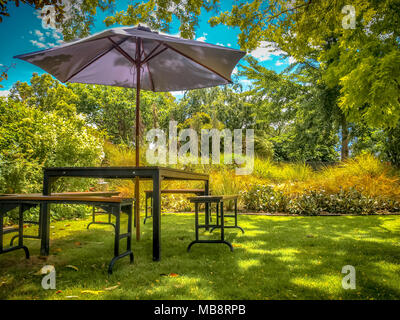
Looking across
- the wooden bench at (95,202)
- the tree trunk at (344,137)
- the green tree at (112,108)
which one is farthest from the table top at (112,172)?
the green tree at (112,108)

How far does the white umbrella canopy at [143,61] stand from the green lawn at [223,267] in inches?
82.5

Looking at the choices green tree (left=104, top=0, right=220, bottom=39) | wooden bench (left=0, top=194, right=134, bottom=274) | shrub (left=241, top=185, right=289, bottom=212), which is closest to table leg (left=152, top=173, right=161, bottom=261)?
wooden bench (left=0, top=194, right=134, bottom=274)

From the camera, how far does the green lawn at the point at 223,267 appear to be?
72.6 inches

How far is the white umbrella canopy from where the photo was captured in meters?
2.90

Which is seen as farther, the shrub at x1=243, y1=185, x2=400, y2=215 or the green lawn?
the shrub at x1=243, y1=185, x2=400, y2=215

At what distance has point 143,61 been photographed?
11.2 ft

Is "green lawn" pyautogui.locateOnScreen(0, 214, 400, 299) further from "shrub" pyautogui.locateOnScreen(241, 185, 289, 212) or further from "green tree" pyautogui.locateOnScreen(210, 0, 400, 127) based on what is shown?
"shrub" pyautogui.locateOnScreen(241, 185, 289, 212)

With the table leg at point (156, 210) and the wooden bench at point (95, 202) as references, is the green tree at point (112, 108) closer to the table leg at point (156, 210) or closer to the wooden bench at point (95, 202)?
the wooden bench at point (95, 202)

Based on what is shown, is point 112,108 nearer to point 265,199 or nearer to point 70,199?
point 265,199

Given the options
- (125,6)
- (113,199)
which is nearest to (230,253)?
(113,199)

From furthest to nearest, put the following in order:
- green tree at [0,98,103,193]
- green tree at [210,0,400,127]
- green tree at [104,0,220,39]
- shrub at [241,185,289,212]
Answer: shrub at [241,185,289,212], green tree at [104,0,220,39], green tree at [0,98,103,193], green tree at [210,0,400,127]

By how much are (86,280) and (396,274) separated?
8.10ft

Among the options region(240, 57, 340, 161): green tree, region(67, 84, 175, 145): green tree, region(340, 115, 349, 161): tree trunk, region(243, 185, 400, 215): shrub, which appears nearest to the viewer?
region(243, 185, 400, 215): shrub
